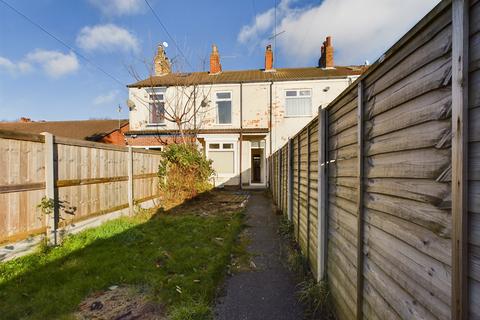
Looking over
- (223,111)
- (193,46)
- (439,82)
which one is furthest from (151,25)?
(439,82)

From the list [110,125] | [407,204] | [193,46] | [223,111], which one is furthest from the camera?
[110,125]

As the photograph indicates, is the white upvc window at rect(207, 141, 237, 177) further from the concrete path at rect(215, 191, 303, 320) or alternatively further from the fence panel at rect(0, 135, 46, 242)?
the fence panel at rect(0, 135, 46, 242)

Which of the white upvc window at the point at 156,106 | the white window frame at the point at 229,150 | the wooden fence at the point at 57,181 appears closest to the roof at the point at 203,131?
the white window frame at the point at 229,150

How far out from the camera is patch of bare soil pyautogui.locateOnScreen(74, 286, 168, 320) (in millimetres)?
2422

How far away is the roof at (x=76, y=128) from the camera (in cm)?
2169

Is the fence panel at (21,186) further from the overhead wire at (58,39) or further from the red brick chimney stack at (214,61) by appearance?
the red brick chimney stack at (214,61)

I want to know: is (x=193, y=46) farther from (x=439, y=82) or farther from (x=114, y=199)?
(x=439, y=82)

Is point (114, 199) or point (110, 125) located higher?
point (110, 125)

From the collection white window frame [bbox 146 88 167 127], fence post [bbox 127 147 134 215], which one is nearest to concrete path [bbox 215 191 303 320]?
fence post [bbox 127 147 134 215]

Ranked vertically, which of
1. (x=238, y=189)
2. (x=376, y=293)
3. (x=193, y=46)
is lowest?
(x=238, y=189)

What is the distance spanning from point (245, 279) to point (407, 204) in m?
2.54

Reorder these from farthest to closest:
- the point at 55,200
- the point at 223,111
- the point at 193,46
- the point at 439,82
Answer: the point at 223,111 → the point at 193,46 → the point at 55,200 → the point at 439,82

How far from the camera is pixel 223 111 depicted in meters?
13.7

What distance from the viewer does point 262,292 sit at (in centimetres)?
288
